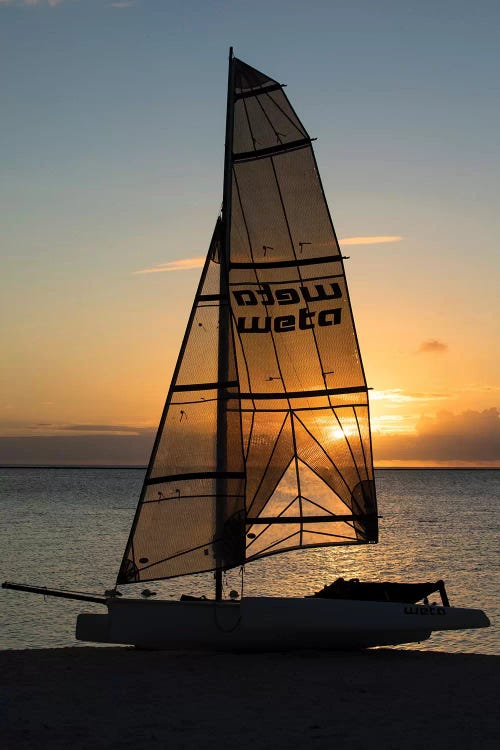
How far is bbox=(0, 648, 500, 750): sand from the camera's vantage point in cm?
1194

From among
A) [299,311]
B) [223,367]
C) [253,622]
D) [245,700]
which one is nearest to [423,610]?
[253,622]

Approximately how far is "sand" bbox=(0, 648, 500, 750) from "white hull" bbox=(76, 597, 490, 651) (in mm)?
359

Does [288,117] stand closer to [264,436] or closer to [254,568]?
[264,436]

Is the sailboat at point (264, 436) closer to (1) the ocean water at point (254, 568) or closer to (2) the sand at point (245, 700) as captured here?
(2) the sand at point (245, 700)

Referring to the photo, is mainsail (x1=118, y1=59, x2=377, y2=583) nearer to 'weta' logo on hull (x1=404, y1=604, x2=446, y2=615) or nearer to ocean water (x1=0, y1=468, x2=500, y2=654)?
'weta' logo on hull (x1=404, y1=604, x2=446, y2=615)

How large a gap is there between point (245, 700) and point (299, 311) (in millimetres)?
8118

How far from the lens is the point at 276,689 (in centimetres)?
1476

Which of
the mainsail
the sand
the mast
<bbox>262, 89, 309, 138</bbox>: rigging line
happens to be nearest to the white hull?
the sand

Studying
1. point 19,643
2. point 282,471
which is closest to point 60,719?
point 282,471

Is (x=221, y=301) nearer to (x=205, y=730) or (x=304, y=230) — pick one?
(x=304, y=230)

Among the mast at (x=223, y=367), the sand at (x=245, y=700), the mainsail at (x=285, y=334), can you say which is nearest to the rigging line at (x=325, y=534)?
the mainsail at (x=285, y=334)

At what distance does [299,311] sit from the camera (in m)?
19.2

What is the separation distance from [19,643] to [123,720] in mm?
12371

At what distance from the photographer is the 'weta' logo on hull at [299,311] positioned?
19.0m
